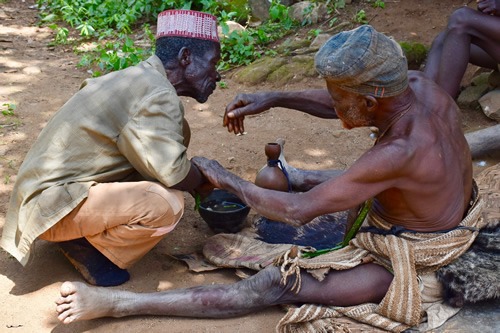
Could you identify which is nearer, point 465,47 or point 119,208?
point 119,208

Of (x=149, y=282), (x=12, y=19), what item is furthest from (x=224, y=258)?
(x=12, y=19)

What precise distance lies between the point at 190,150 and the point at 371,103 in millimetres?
2464

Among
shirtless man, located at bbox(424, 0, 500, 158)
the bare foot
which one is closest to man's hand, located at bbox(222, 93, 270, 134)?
the bare foot

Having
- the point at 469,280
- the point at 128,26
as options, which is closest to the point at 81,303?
the point at 469,280

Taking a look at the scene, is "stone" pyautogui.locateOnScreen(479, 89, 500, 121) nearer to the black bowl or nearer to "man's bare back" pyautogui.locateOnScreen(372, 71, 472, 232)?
Answer: "man's bare back" pyautogui.locateOnScreen(372, 71, 472, 232)

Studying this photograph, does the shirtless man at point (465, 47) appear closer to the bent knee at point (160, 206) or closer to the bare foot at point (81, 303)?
the bent knee at point (160, 206)

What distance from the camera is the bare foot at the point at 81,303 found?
3072 mm

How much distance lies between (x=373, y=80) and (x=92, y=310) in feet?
5.65

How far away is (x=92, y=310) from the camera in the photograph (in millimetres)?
3121

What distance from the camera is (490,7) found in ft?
15.1

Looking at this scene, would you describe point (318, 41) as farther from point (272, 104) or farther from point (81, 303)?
point (81, 303)

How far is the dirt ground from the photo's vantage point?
3.28 m

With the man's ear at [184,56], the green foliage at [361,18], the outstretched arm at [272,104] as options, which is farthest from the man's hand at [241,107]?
the green foliage at [361,18]

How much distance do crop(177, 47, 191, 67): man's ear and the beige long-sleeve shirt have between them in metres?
0.22
